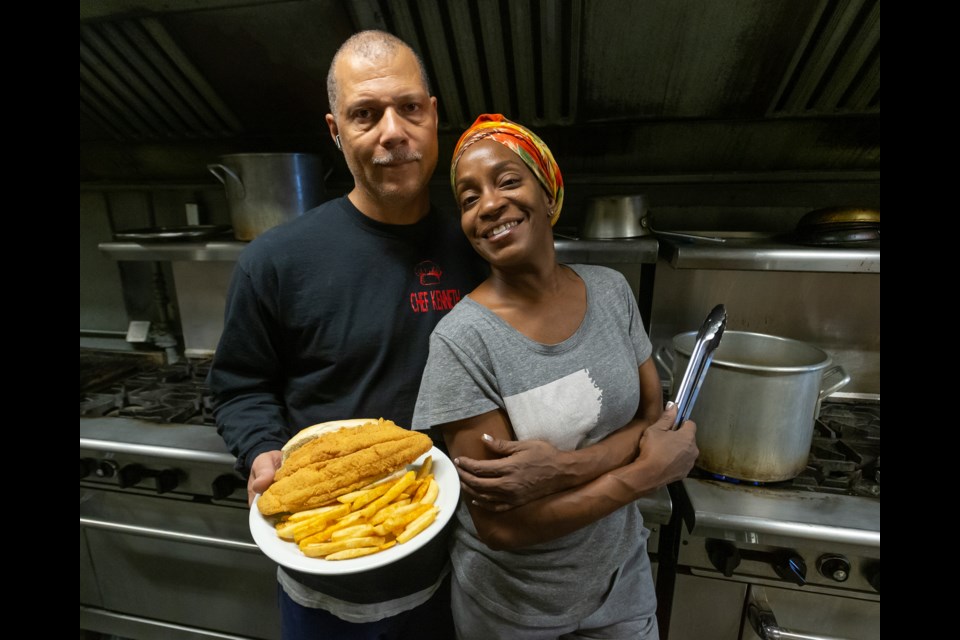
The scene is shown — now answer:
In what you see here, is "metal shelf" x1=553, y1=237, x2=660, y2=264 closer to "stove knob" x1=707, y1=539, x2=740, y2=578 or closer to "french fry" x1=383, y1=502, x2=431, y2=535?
"stove knob" x1=707, y1=539, x2=740, y2=578

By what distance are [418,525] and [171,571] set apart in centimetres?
158

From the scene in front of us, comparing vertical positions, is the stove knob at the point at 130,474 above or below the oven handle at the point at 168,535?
above

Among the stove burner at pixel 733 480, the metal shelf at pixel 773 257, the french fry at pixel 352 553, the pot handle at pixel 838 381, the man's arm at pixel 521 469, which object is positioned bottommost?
the stove burner at pixel 733 480

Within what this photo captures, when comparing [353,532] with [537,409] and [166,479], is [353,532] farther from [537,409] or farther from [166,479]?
[166,479]

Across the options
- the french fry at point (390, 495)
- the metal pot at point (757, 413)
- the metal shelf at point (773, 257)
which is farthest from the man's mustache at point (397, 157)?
the metal shelf at point (773, 257)

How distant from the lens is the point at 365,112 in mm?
1063

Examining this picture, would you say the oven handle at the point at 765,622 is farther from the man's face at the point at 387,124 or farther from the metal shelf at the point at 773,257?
the man's face at the point at 387,124

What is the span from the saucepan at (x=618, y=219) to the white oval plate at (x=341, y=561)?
3.77 feet

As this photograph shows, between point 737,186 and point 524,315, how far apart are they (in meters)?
1.56

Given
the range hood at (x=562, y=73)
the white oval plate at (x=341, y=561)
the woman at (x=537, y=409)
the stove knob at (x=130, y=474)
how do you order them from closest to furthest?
the white oval plate at (x=341, y=561) → the woman at (x=537, y=409) → the range hood at (x=562, y=73) → the stove knob at (x=130, y=474)

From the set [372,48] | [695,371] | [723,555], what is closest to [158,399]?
[372,48]

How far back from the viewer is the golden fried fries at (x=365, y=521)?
2.68 ft

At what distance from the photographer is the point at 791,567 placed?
1230 millimetres
